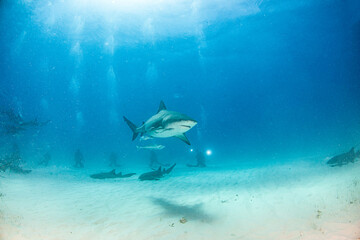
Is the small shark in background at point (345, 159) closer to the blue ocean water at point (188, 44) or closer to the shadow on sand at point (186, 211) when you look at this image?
the blue ocean water at point (188, 44)

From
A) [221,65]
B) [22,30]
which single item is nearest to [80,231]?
[22,30]

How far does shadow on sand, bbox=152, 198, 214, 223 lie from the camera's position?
15.5 ft

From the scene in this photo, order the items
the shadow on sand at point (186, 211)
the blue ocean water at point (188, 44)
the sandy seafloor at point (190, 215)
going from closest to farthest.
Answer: the sandy seafloor at point (190, 215), the shadow on sand at point (186, 211), the blue ocean water at point (188, 44)

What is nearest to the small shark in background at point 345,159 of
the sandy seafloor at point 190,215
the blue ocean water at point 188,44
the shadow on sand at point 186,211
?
the blue ocean water at point 188,44

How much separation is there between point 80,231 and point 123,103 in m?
116

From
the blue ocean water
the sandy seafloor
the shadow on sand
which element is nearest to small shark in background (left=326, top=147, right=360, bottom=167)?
the blue ocean water

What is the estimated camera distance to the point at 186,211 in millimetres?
5270

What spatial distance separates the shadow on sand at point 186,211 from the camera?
472 centimetres

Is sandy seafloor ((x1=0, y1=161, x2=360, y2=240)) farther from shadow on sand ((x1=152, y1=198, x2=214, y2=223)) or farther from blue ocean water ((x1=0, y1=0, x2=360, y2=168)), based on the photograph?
blue ocean water ((x1=0, y1=0, x2=360, y2=168))

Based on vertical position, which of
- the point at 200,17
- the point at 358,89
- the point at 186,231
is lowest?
the point at 186,231

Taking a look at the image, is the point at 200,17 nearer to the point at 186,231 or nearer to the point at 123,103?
the point at 186,231

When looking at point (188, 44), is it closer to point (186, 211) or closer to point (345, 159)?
point (345, 159)

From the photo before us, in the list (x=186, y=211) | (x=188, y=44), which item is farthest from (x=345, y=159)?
(x=188, y=44)

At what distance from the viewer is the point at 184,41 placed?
119ft
